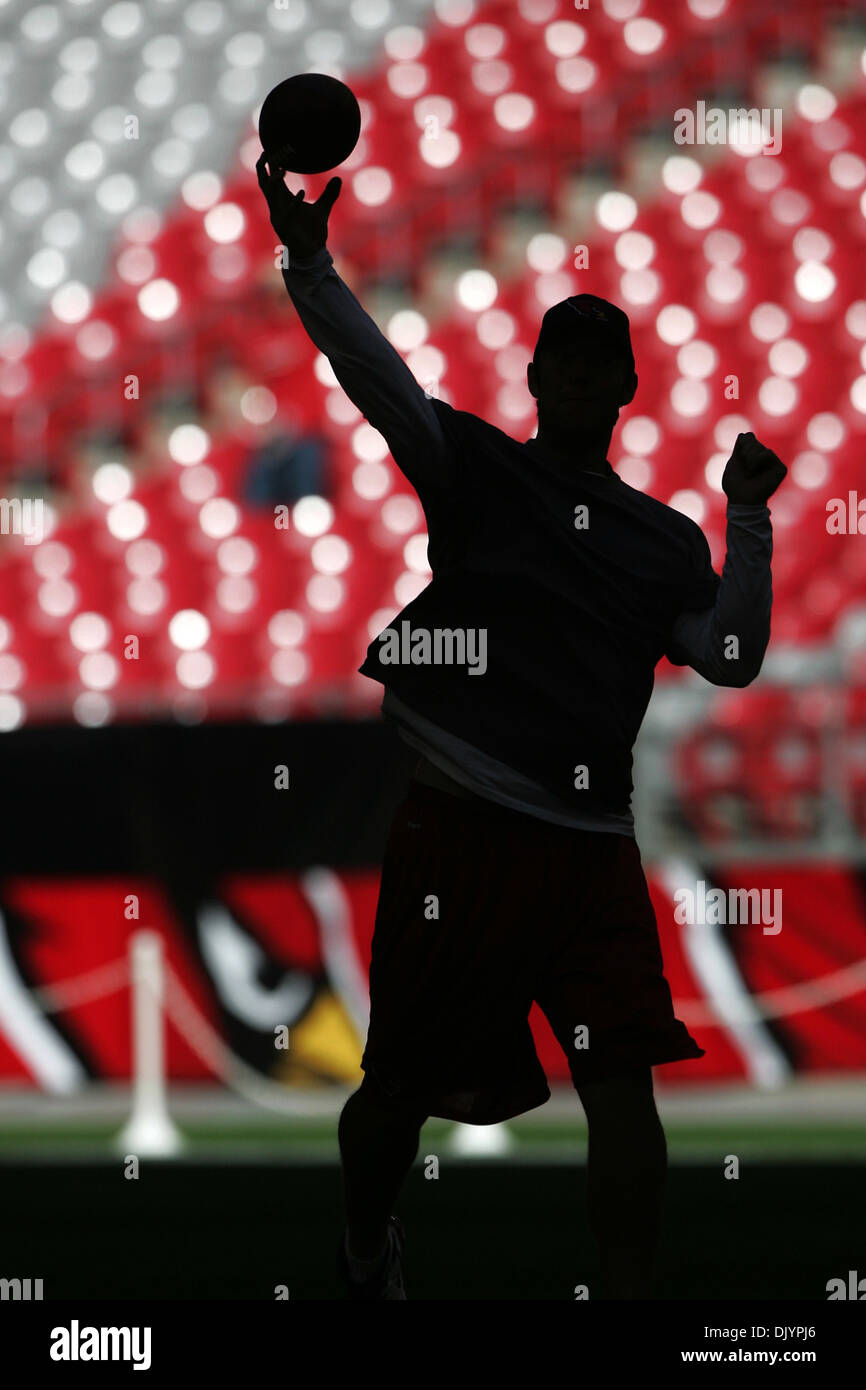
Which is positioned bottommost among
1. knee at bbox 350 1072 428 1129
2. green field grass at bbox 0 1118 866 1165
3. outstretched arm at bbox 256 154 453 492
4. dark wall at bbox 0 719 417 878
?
green field grass at bbox 0 1118 866 1165

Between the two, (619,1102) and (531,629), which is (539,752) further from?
(619,1102)

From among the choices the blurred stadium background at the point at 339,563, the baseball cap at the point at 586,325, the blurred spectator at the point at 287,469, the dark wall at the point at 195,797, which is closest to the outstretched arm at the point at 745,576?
the baseball cap at the point at 586,325

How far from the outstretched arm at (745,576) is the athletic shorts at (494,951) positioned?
0.25 metres

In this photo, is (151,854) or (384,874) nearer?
(384,874)

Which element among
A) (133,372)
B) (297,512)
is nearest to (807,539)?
(297,512)

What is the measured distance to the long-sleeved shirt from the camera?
2021mm

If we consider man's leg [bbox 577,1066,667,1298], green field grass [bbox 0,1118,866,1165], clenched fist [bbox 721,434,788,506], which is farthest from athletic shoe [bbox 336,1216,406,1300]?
green field grass [bbox 0,1118,866,1165]

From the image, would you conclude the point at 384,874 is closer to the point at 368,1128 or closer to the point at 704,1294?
the point at 368,1128

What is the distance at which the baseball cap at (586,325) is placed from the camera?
2.06 metres

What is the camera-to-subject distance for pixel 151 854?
4.71 metres

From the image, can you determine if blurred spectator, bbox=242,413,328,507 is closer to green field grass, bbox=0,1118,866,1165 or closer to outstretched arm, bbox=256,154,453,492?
green field grass, bbox=0,1118,866,1165

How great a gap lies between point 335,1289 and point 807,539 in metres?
4.00

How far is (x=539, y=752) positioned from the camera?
2018mm

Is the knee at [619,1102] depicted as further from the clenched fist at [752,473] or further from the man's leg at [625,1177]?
the clenched fist at [752,473]
